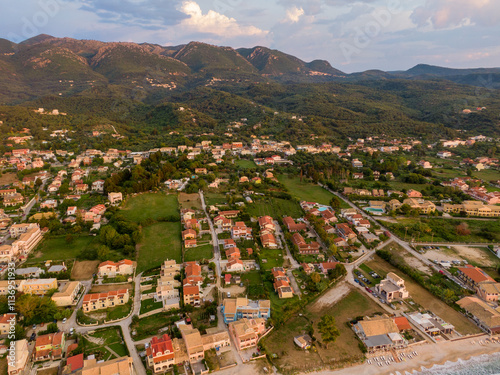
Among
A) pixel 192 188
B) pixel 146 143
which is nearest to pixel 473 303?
pixel 192 188

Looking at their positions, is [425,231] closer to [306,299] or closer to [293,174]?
[306,299]

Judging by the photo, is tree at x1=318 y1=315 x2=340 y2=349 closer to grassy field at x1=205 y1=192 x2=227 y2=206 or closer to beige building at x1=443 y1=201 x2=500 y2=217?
grassy field at x1=205 y1=192 x2=227 y2=206

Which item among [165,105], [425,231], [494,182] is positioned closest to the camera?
[425,231]

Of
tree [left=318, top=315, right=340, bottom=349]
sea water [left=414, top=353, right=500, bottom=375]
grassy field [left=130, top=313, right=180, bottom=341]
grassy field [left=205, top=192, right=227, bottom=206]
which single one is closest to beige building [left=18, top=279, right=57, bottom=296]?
grassy field [left=130, top=313, right=180, bottom=341]

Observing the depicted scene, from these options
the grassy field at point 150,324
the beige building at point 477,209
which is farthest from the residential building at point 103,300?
the beige building at point 477,209

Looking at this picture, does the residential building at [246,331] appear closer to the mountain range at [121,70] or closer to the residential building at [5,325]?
the residential building at [5,325]

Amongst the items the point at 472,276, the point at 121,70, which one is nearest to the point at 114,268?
the point at 472,276

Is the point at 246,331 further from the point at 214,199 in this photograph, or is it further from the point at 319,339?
the point at 214,199
